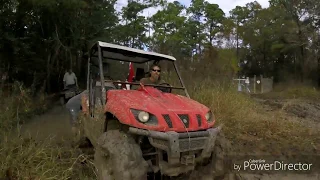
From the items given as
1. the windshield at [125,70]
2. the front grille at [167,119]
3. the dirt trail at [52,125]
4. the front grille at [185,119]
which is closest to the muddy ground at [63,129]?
the dirt trail at [52,125]

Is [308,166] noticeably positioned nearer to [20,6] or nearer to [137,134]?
[137,134]

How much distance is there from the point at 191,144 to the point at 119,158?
83 centimetres

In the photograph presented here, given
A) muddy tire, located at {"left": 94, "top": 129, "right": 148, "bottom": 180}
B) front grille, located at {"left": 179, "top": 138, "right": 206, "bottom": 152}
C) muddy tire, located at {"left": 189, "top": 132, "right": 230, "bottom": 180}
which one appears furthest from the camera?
muddy tire, located at {"left": 189, "top": 132, "right": 230, "bottom": 180}

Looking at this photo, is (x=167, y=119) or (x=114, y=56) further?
(x=114, y=56)

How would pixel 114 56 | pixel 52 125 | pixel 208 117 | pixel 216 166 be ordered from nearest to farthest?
pixel 216 166
pixel 208 117
pixel 114 56
pixel 52 125

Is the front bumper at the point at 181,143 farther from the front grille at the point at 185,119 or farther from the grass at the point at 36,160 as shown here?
the grass at the point at 36,160

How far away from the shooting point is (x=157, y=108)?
401 centimetres

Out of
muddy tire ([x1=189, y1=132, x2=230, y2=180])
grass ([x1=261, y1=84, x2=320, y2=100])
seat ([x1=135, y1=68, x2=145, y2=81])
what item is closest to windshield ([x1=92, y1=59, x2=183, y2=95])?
seat ([x1=135, y1=68, x2=145, y2=81])

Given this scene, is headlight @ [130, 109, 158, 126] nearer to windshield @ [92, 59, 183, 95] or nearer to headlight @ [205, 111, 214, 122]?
headlight @ [205, 111, 214, 122]

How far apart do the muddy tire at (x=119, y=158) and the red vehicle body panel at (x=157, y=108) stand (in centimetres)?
22

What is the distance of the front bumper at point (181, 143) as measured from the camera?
370 centimetres

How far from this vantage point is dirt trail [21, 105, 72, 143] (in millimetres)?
7287

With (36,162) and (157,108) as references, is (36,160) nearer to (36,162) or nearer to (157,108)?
(36,162)

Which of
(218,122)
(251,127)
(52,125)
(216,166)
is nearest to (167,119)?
(216,166)
